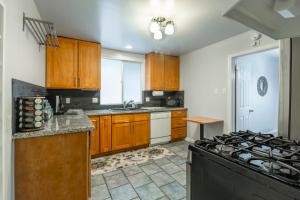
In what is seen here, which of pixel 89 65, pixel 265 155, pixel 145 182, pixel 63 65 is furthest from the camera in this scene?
pixel 89 65

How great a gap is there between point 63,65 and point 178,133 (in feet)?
9.79

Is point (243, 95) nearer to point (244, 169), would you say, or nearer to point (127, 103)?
point (127, 103)

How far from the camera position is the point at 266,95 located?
4387 mm

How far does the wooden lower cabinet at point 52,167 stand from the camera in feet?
4.46

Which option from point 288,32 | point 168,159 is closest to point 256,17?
point 288,32

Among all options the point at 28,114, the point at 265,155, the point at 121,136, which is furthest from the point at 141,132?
the point at 265,155

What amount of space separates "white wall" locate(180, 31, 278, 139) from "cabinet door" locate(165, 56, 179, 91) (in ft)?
0.46

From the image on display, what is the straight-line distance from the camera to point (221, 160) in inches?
32.0

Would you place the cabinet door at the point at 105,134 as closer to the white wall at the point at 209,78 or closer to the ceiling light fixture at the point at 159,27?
the ceiling light fixture at the point at 159,27

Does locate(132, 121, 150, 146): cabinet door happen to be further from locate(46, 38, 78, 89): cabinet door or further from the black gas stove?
the black gas stove

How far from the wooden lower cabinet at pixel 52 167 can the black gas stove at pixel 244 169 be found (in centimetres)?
111

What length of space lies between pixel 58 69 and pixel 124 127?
1642 mm

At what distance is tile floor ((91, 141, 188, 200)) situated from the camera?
195 centimetres

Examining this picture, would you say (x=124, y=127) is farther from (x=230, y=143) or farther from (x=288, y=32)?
(x=288, y=32)
